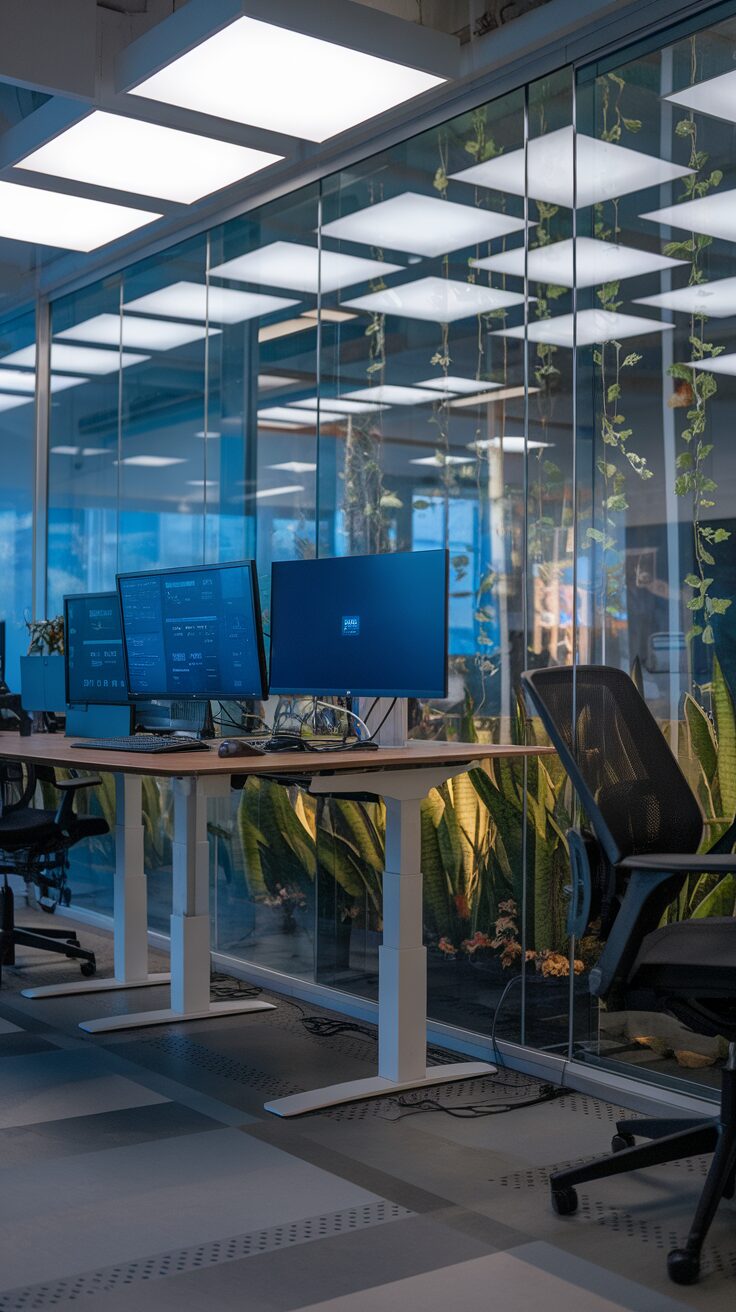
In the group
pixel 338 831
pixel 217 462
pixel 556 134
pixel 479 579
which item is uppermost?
pixel 556 134

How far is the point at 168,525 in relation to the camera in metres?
5.67

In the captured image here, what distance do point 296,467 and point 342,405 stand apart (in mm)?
332

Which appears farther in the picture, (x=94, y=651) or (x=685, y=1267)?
(x=94, y=651)

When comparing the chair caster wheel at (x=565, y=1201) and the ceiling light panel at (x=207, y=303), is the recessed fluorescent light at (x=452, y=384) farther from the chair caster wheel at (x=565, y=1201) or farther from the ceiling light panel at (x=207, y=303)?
the chair caster wheel at (x=565, y=1201)

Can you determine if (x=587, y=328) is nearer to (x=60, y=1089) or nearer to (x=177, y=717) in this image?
(x=177, y=717)

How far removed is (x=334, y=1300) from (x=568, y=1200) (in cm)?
60

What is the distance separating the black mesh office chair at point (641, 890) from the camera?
2.50 m

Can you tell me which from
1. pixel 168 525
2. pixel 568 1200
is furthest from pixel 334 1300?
pixel 168 525

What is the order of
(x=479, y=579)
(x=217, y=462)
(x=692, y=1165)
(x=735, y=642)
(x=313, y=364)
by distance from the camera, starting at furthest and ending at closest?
(x=217, y=462) < (x=313, y=364) < (x=479, y=579) < (x=735, y=642) < (x=692, y=1165)

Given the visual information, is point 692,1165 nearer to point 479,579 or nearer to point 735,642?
point 735,642

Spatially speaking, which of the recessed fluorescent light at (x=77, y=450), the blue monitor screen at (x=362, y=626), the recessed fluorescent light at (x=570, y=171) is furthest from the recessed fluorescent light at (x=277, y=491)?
the recessed fluorescent light at (x=77, y=450)

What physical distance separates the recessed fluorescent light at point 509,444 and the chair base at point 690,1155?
1879 mm

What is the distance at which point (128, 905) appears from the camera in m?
4.67

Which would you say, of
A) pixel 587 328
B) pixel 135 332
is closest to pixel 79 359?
pixel 135 332
